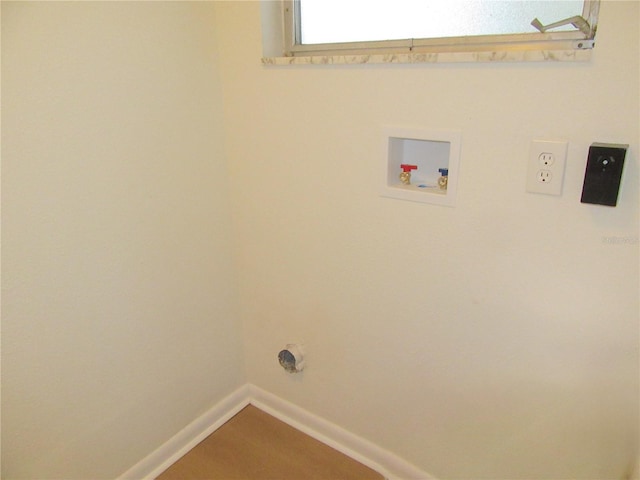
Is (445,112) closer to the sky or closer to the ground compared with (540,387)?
closer to the sky

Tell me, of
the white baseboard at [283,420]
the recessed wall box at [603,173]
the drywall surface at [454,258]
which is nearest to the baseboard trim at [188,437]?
the white baseboard at [283,420]

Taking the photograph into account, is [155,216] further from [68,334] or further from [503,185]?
[503,185]

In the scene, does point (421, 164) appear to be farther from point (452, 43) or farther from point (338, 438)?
point (338, 438)

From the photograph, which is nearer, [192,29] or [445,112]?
[445,112]

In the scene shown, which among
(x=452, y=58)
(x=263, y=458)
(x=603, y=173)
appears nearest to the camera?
(x=603, y=173)

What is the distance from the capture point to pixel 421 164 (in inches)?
47.5

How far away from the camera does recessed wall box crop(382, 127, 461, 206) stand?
1.07m

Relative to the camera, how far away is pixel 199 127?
4.60 feet

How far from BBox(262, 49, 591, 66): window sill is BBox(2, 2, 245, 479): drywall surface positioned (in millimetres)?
366

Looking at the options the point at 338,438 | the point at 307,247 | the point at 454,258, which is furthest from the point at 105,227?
the point at 338,438

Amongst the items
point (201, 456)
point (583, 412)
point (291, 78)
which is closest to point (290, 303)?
point (201, 456)

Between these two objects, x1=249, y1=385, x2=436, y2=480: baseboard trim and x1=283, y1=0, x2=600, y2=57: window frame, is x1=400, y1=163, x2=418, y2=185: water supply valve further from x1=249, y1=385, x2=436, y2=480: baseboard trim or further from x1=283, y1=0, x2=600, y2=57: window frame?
x1=249, y1=385, x2=436, y2=480: baseboard trim

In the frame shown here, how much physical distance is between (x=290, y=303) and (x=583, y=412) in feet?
2.99

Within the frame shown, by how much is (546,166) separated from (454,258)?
315 mm
